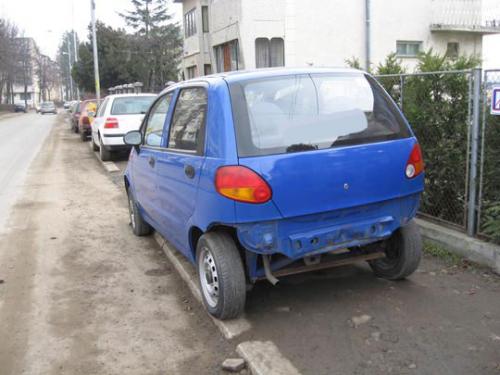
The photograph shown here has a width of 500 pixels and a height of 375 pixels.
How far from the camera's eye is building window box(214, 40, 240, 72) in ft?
68.8

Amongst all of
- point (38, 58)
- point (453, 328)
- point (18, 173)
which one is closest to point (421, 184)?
point (453, 328)

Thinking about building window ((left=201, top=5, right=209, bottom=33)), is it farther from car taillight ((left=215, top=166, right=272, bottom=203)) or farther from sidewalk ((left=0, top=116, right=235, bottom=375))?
car taillight ((left=215, top=166, right=272, bottom=203))

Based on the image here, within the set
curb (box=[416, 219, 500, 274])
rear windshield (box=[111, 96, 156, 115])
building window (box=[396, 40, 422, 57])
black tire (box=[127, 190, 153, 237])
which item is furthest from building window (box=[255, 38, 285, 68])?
curb (box=[416, 219, 500, 274])

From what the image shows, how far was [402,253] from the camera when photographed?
4.44m

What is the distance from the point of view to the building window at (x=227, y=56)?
68.8 ft

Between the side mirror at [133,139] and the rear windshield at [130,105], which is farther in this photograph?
the rear windshield at [130,105]

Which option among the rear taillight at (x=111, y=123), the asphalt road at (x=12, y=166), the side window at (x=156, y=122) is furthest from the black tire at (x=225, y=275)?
the rear taillight at (x=111, y=123)

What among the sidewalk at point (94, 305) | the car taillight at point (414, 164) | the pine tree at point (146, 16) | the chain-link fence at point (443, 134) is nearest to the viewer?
the sidewalk at point (94, 305)

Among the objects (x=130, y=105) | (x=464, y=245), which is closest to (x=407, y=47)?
(x=130, y=105)

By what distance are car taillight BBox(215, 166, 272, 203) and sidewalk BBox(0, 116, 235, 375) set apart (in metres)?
1.07

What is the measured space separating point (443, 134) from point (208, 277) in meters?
2.97

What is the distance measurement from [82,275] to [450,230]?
3.70 meters

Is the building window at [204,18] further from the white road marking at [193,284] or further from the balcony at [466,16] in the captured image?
the white road marking at [193,284]

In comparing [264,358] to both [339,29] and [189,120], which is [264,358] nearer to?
[189,120]
